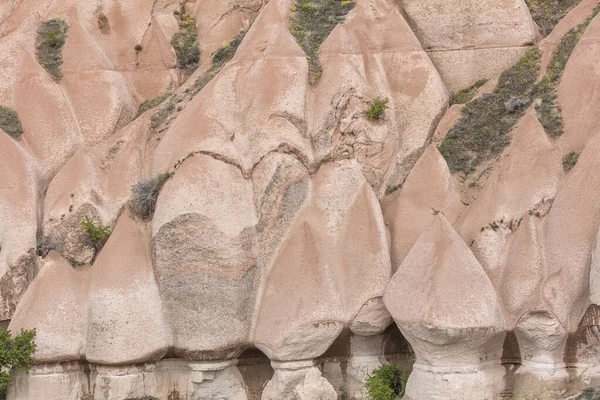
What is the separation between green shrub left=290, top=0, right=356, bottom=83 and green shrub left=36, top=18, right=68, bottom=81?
292 inches

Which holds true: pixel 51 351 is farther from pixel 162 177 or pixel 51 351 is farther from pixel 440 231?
pixel 440 231

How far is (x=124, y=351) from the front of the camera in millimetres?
29812

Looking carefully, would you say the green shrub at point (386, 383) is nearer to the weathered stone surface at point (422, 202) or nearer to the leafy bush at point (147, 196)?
the weathered stone surface at point (422, 202)

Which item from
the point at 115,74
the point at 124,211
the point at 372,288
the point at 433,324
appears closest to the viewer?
the point at 433,324

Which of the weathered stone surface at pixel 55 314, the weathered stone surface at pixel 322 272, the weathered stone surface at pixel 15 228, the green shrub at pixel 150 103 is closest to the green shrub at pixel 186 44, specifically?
the green shrub at pixel 150 103

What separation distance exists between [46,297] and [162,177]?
4.34 meters

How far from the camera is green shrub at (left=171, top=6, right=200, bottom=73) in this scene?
122ft

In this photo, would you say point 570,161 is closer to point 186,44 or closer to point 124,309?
point 124,309

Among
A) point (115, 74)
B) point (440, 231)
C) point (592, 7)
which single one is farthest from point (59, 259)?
point (592, 7)

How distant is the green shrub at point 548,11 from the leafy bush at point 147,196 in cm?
1232

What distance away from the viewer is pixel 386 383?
2983cm

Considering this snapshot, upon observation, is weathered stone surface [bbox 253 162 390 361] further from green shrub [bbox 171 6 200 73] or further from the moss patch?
green shrub [bbox 171 6 200 73]

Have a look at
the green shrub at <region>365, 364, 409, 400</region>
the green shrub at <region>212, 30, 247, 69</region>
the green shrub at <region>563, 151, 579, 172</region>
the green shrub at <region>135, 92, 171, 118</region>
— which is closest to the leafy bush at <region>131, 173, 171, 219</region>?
the green shrub at <region>135, 92, 171, 118</region>

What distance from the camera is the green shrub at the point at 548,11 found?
34875 millimetres
